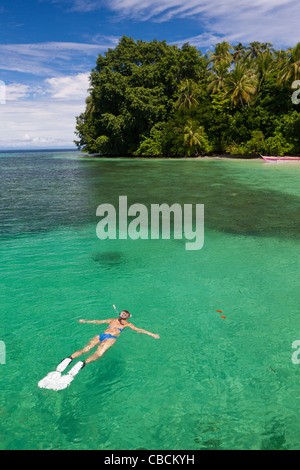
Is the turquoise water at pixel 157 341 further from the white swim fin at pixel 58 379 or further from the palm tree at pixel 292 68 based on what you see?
the palm tree at pixel 292 68

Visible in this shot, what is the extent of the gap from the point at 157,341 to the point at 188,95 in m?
56.8

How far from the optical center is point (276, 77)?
47.2 meters

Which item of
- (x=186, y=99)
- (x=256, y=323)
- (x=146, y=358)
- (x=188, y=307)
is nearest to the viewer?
(x=146, y=358)

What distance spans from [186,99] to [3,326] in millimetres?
55956

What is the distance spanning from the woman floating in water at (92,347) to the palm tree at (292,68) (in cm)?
4751

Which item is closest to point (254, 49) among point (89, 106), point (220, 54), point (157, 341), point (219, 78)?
point (220, 54)

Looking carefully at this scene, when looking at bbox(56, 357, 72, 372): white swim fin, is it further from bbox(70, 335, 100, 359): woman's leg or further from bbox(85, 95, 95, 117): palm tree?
bbox(85, 95, 95, 117): palm tree

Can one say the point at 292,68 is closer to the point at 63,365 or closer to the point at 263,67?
the point at 263,67

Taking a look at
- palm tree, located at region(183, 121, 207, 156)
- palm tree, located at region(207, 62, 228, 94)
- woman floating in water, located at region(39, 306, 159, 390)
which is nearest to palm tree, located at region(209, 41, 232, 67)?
palm tree, located at region(207, 62, 228, 94)

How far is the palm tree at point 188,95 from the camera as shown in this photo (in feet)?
179

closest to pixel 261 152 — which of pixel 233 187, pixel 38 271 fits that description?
pixel 233 187

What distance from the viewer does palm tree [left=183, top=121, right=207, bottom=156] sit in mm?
52750

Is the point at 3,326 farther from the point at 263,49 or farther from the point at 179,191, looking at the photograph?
the point at 263,49

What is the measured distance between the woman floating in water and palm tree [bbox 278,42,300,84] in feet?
156
